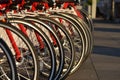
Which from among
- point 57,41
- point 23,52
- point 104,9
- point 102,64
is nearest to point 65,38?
point 57,41

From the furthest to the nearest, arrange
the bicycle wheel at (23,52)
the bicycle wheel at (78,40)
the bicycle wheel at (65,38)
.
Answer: the bicycle wheel at (78,40), the bicycle wheel at (65,38), the bicycle wheel at (23,52)

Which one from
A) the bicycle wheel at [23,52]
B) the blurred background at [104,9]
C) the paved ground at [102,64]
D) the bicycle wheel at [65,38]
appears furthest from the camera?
the blurred background at [104,9]

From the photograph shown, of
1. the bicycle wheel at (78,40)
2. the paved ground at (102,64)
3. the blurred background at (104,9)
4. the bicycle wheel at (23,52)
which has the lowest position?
the blurred background at (104,9)

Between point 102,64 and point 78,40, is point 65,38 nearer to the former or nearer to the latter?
point 78,40

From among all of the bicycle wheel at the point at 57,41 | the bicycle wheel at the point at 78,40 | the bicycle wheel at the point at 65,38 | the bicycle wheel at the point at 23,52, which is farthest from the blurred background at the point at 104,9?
the bicycle wheel at the point at 23,52

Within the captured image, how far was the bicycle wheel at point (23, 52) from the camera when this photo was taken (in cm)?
508

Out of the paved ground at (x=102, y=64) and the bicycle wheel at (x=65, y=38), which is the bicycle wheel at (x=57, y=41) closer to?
the bicycle wheel at (x=65, y=38)

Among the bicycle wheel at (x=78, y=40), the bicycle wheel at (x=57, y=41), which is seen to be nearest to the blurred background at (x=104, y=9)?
the bicycle wheel at (x=78, y=40)

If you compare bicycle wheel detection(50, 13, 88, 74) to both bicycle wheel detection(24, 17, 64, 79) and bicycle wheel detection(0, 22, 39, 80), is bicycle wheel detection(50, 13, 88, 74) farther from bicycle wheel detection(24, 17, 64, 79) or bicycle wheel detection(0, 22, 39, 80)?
bicycle wheel detection(0, 22, 39, 80)

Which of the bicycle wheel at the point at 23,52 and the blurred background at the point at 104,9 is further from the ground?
the bicycle wheel at the point at 23,52

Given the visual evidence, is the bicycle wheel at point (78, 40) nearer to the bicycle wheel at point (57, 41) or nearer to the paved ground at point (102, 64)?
the paved ground at point (102, 64)

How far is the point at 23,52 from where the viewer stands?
573 cm

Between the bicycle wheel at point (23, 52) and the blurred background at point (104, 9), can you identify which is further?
the blurred background at point (104, 9)

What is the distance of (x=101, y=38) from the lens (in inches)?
548
